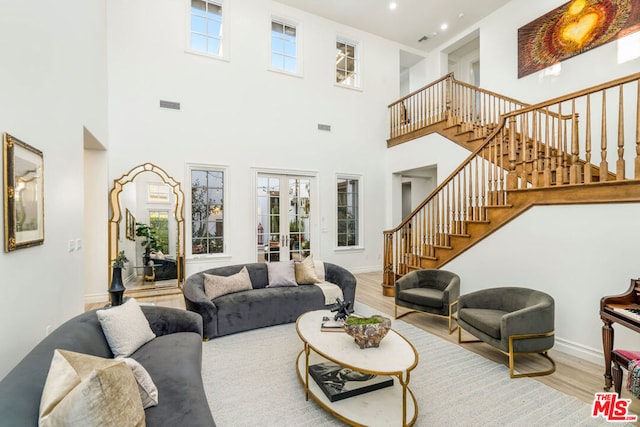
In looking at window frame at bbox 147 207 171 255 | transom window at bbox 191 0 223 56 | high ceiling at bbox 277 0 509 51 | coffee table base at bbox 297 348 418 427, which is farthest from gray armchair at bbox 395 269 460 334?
high ceiling at bbox 277 0 509 51

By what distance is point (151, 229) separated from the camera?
523cm

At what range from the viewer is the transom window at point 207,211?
18.2 feet

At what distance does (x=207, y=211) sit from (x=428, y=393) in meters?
4.72

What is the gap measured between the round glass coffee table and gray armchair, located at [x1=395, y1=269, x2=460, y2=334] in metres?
1.49

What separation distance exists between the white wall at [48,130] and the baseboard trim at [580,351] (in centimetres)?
462

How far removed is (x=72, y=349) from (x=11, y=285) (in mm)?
750

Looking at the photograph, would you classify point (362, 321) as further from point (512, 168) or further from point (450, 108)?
point (450, 108)

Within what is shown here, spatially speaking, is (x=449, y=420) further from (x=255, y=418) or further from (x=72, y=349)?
(x=72, y=349)

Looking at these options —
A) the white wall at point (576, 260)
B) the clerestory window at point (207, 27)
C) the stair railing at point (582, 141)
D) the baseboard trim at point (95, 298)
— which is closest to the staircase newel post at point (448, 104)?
the stair railing at point (582, 141)

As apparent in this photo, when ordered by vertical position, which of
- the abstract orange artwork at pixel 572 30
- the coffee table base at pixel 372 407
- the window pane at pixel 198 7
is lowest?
the coffee table base at pixel 372 407

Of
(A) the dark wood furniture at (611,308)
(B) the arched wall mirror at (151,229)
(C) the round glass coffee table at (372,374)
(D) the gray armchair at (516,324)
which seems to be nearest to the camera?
(C) the round glass coffee table at (372,374)

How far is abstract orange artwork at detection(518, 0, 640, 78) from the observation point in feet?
14.8

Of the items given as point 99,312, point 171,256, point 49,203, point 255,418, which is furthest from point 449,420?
point 171,256

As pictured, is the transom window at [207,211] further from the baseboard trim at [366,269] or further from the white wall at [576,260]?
the white wall at [576,260]
